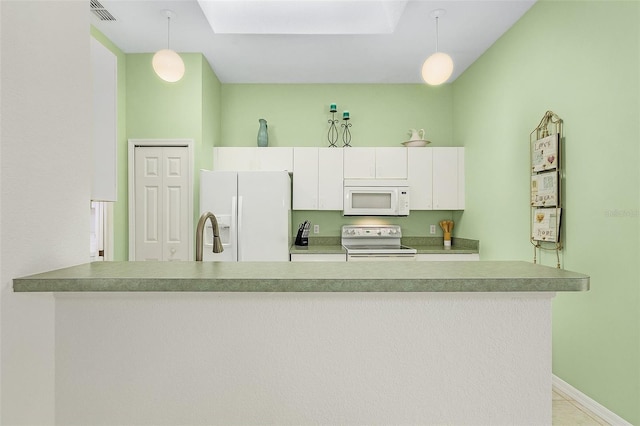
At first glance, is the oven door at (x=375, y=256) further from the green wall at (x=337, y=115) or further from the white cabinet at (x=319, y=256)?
the green wall at (x=337, y=115)

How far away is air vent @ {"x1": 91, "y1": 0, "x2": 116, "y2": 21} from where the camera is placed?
2766mm

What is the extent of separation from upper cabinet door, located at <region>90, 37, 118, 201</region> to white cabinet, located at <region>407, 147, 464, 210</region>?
3260 millimetres

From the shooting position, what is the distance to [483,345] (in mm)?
1092

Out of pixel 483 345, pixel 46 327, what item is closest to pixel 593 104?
Result: pixel 483 345

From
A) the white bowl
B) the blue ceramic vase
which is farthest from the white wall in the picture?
the white bowl

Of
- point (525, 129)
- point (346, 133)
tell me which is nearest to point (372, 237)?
point (346, 133)

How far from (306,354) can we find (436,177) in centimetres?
343

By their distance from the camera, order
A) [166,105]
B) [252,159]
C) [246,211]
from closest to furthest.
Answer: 1. [246,211]
2. [166,105]
3. [252,159]

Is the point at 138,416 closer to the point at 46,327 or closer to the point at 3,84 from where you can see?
the point at 46,327

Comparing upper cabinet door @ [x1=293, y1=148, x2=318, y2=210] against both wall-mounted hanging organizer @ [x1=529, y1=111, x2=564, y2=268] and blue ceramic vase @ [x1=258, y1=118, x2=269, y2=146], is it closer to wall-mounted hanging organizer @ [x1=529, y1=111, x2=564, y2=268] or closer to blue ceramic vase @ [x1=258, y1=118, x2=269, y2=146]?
blue ceramic vase @ [x1=258, y1=118, x2=269, y2=146]

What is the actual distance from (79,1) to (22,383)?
4.01 ft

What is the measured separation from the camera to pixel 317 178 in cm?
410

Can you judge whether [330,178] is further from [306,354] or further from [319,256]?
[306,354]

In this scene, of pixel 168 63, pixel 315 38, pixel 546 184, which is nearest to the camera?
pixel 546 184
